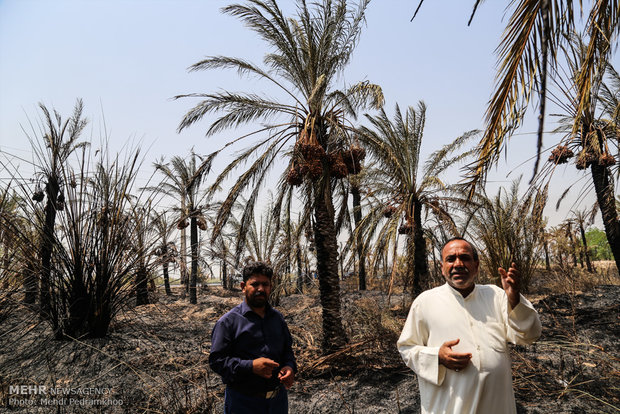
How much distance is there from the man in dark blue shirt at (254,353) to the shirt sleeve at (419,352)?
0.88 metres

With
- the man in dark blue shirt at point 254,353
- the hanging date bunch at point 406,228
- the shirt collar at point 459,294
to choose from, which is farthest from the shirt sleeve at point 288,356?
the hanging date bunch at point 406,228

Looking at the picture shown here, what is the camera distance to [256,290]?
2.83 metres

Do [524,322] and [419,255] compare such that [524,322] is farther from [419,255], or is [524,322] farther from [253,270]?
[419,255]

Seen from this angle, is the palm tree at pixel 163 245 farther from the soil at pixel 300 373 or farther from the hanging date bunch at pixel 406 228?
the hanging date bunch at pixel 406 228

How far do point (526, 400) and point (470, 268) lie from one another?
11.8ft

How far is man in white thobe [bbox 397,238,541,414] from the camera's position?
2.30 meters

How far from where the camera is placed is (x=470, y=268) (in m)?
2.56

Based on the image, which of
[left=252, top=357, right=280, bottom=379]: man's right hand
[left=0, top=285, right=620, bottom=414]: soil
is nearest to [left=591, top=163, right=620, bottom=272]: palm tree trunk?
[left=0, top=285, right=620, bottom=414]: soil

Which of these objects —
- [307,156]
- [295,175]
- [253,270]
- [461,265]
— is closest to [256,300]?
[253,270]

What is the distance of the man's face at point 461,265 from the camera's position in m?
2.54

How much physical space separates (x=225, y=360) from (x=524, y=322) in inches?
80.4

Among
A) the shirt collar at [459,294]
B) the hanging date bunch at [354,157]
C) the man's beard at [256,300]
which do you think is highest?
the hanging date bunch at [354,157]

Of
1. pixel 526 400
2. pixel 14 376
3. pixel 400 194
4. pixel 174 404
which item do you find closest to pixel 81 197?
pixel 14 376

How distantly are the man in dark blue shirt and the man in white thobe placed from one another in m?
0.96
